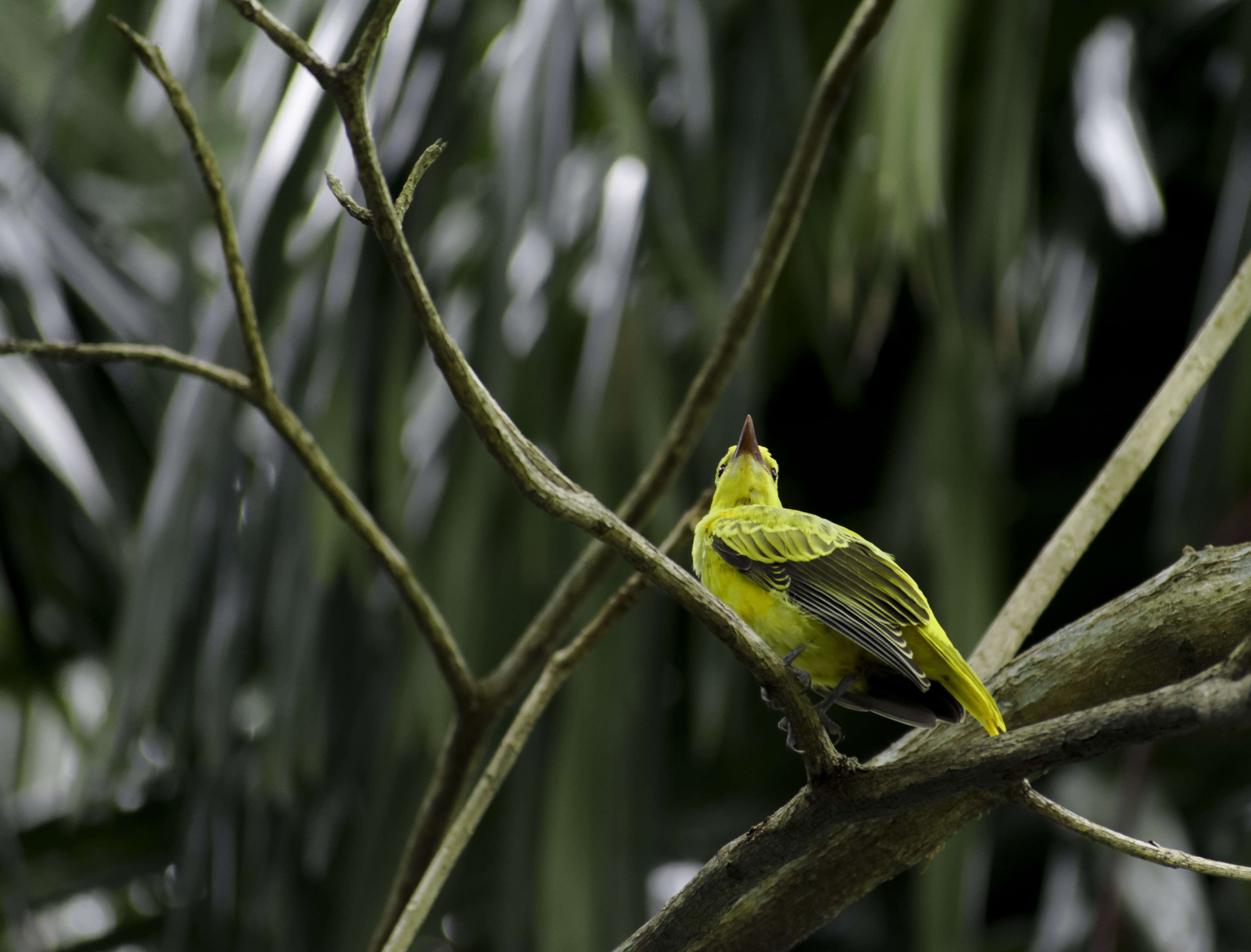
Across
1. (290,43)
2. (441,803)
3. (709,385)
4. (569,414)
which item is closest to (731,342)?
(709,385)

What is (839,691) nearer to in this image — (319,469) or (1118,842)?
(1118,842)

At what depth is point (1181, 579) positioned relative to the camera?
3.72 feet

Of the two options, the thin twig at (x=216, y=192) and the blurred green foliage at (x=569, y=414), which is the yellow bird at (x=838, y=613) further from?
the blurred green foliage at (x=569, y=414)

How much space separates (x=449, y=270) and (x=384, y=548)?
8.05 ft

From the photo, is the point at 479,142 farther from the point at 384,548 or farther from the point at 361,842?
the point at 384,548

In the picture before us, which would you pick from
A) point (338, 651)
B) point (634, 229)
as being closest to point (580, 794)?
point (338, 651)

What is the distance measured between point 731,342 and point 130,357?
84cm

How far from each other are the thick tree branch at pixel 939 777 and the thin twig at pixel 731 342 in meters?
0.53

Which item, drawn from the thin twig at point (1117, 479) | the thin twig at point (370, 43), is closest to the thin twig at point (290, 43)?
the thin twig at point (370, 43)

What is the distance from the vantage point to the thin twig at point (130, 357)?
3.78ft

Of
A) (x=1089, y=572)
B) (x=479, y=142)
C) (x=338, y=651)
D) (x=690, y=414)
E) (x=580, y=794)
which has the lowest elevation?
(x=1089, y=572)

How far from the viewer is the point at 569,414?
352cm

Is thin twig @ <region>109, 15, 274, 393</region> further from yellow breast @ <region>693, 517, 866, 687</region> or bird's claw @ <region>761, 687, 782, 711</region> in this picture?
bird's claw @ <region>761, 687, 782, 711</region>

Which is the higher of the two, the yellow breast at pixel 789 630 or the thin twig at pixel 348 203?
the thin twig at pixel 348 203
